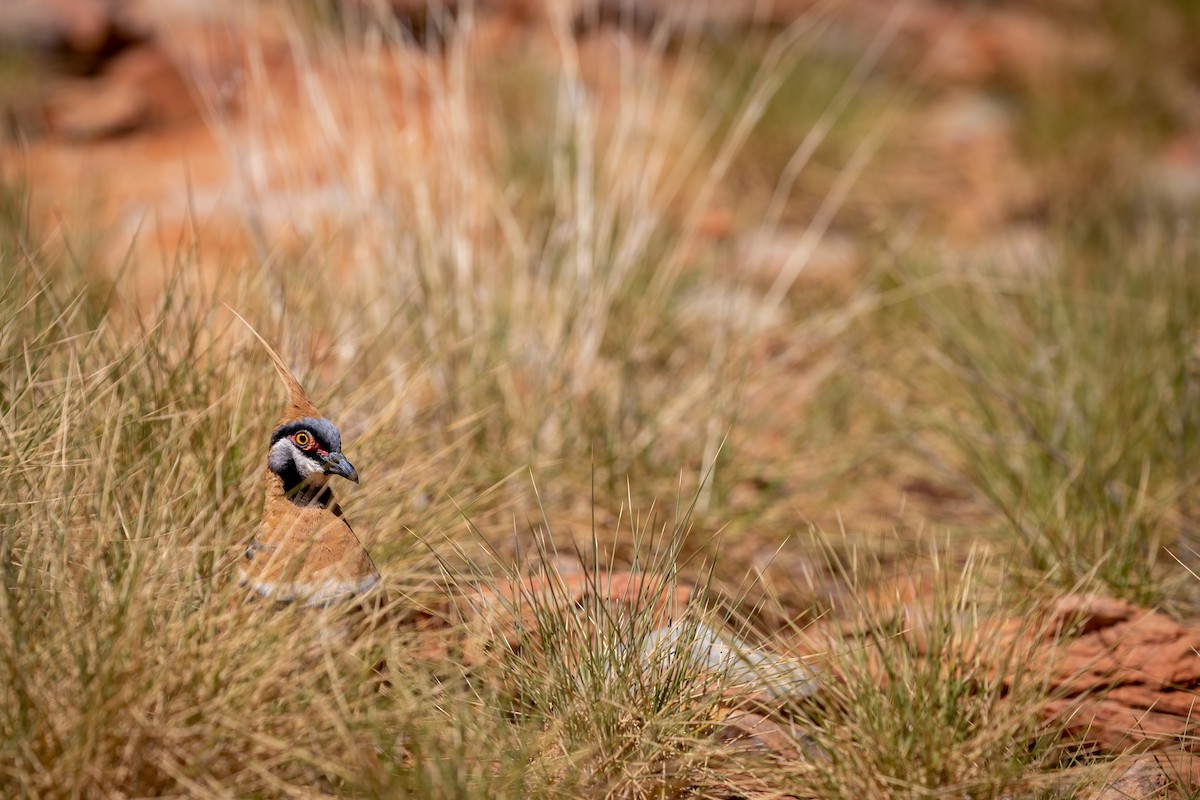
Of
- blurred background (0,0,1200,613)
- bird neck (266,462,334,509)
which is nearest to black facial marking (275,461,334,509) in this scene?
bird neck (266,462,334,509)

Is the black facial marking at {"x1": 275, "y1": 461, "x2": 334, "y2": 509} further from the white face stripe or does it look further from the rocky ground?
the rocky ground

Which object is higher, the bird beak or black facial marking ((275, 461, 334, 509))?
the bird beak

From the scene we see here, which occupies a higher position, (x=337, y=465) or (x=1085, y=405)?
(x=337, y=465)

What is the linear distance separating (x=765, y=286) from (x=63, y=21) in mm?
4116

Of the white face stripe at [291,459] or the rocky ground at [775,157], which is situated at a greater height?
the white face stripe at [291,459]

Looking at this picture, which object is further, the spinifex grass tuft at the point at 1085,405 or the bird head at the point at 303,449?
the spinifex grass tuft at the point at 1085,405

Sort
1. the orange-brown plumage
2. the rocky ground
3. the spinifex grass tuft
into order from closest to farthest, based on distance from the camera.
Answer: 1. the orange-brown plumage
2. the spinifex grass tuft
3. the rocky ground

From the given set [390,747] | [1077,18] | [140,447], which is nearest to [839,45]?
[1077,18]

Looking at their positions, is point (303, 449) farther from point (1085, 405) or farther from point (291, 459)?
point (1085, 405)

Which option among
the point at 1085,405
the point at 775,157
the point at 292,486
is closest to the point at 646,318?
the point at 1085,405

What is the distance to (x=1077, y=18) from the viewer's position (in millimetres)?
7625

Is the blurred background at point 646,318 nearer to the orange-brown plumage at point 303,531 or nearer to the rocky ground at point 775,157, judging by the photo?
the rocky ground at point 775,157

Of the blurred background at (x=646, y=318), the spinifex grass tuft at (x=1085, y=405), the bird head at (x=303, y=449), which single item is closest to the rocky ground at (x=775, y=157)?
the blurred background at (x=646, y=318)

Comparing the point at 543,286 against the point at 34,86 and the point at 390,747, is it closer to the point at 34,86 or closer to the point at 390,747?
the point at 390,747
